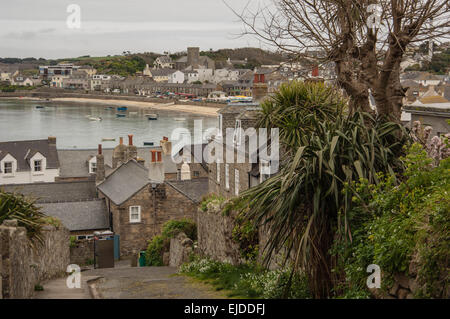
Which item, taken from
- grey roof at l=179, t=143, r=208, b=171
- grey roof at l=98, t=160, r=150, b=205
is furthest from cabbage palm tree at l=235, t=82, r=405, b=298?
grey roof at l=179, t=143, r=208, b=171

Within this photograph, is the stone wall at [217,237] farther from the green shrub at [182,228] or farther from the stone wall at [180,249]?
the green shrub at [182,228]

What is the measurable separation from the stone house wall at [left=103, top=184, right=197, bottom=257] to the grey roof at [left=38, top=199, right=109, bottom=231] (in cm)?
81

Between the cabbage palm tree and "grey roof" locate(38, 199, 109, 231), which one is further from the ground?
the cabbage palm tree

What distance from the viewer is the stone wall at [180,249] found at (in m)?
16.0

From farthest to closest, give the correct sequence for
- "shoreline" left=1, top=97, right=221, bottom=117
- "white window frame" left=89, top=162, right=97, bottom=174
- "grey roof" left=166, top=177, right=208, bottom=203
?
"shoreline" left=1, top=97, right=221, bottom=117 → "white window frame" left=89, top=162, right=97, bottom=174 → "grey roof" left=166, top=177, right=208, bottom=203

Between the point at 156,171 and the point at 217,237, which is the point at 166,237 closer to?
the point at 156,171

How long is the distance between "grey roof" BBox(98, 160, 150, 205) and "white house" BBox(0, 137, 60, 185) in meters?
13.8

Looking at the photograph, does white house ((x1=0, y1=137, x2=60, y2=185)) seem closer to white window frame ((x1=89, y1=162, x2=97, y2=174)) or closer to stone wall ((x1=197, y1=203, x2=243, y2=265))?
white window frame ((x1=89, y1=162, x2=97, y2=174))

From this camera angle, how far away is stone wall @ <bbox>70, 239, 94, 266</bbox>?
2202 centimetres

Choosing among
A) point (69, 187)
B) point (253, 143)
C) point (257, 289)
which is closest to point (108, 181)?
point (69, 187)

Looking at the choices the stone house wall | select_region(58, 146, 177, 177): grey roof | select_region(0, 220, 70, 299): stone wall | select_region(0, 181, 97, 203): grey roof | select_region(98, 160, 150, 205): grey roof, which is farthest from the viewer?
select_region(58, 146, 177, 177): grey roof

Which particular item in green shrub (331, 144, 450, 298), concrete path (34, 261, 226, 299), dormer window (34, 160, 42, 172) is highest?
green shrub (331, 144, 450, 298)

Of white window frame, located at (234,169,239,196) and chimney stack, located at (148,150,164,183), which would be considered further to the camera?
chimney stack, located at (148,150,164,183)

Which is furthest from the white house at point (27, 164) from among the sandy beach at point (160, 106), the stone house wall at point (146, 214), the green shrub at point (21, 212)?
the sandy beach at point (160, 106)
